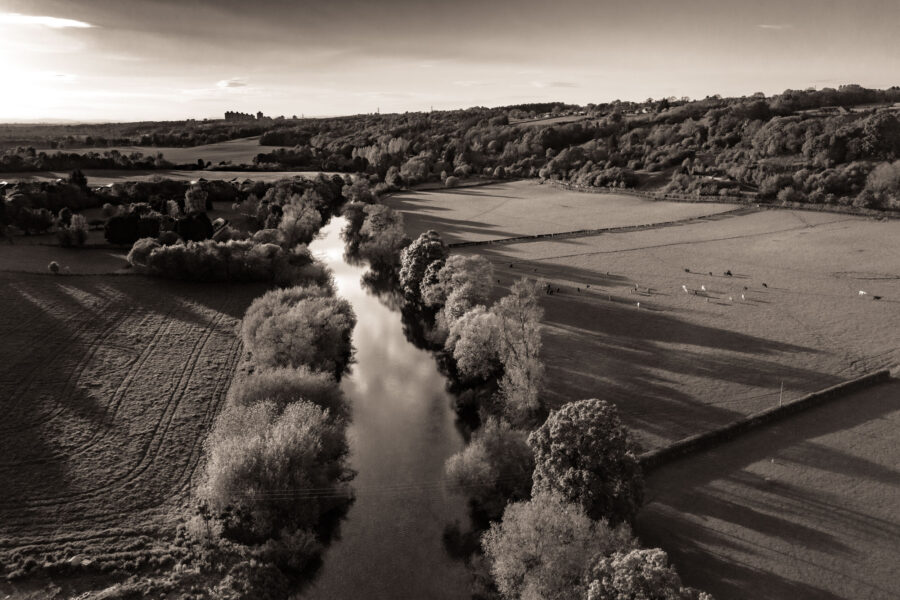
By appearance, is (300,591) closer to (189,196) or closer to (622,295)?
(622,295)

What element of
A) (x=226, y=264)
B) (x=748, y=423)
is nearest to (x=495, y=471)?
(x=748, y=423)

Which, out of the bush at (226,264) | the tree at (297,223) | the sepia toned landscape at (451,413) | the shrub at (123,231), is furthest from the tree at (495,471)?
the shrub at (123,231)

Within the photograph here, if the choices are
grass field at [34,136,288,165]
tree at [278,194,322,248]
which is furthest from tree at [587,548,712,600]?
grass field at [34,136,288,165]

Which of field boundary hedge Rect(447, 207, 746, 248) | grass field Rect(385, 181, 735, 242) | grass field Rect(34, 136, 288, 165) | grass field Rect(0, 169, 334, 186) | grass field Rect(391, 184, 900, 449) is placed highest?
grass field Rect(34, 136, 288, 165)

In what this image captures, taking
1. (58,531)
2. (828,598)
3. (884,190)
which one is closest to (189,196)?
(58,531)

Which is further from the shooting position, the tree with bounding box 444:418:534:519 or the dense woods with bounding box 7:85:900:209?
the dense woods with bounding box 7:85:900:209

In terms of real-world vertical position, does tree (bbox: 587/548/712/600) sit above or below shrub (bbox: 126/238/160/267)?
below

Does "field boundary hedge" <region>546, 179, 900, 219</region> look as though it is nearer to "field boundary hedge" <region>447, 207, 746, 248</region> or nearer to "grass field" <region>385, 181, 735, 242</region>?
"grass field" <region>385, 181, 735, 242</region>
